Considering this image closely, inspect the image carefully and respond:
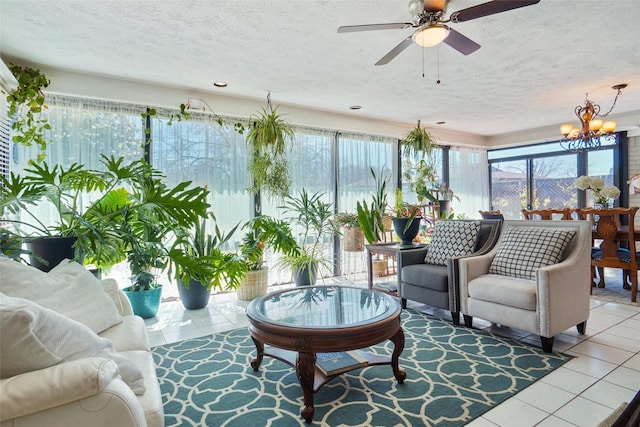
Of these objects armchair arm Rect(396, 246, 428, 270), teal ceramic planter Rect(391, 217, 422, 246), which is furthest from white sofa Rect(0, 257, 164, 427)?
teal ceramic planter Rect(391, 217, 422, 246)

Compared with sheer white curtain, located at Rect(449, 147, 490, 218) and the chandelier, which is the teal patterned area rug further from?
sheer white curtain, located at Rect(449, 147, 490, 218)

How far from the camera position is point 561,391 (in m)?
2.09

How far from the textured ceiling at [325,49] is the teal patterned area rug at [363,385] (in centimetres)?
252

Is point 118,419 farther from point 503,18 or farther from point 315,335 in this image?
point 503,18

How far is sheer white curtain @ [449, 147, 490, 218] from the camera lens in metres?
7.22

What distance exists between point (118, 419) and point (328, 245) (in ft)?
14.7

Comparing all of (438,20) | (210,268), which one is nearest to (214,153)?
(210,268)

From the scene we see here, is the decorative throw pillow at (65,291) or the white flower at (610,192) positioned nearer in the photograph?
the decorative throw pillow at (65,291)

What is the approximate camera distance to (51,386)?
3.22ft

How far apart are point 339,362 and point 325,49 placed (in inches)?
102

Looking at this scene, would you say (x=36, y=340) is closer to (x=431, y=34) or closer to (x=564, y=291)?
(x=431, y=34)

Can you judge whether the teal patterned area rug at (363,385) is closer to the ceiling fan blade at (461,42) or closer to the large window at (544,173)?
the ceiling fan blade at (461,42)

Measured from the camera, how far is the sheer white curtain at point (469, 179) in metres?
7.22

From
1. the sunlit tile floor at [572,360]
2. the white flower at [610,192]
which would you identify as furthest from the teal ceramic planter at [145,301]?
the white flower at [610,192]
